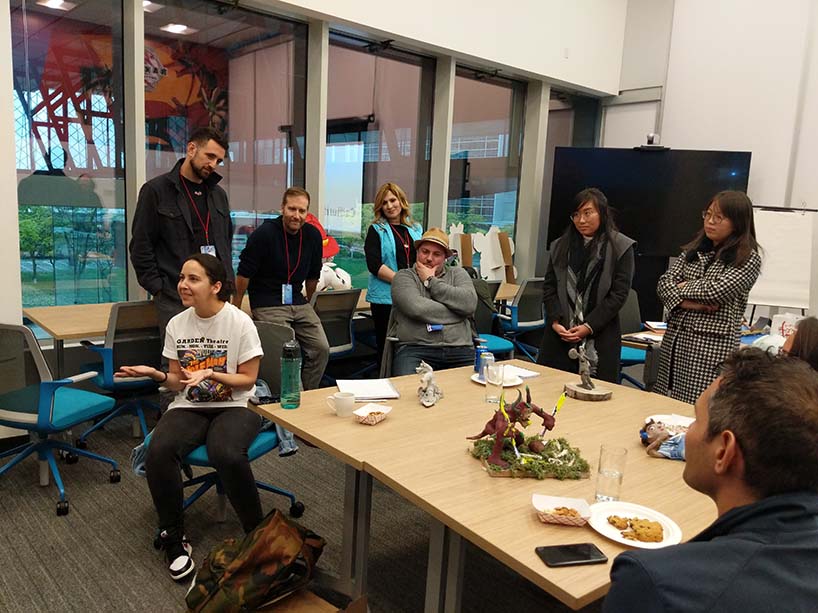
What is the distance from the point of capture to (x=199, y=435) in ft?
7.86

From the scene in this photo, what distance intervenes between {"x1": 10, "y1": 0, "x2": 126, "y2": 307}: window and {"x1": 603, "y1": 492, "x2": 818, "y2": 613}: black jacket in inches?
160

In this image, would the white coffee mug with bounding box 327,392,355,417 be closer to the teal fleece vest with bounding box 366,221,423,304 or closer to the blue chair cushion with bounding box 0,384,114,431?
the blue chair cushion with bounding box 0,384,114,431

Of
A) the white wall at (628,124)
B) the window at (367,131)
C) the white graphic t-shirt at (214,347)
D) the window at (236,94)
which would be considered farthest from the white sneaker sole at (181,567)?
the white wall at (628,124)

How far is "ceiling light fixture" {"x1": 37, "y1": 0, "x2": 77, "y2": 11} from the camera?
374 centimetres

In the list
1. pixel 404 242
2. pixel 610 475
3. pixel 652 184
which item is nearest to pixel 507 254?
pixel 652 184

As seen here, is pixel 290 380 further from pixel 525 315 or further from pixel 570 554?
pixel 525 315

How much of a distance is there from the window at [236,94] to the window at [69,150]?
26 centimetres

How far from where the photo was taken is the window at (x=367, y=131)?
5.24 m

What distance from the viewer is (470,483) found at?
1.64m

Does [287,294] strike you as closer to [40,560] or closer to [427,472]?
[40,560]

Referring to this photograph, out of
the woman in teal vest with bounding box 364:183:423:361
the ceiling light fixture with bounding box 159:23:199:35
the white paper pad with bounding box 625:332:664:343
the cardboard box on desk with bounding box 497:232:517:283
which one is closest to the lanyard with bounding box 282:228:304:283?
the woman in teal vest with bounding box 364:183:423:361

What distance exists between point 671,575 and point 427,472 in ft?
2.92

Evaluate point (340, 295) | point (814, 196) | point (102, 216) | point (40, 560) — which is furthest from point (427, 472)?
point (814, 196)

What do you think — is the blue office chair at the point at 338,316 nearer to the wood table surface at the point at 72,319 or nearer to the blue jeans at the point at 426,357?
the blue jeans at the point at 426,357
